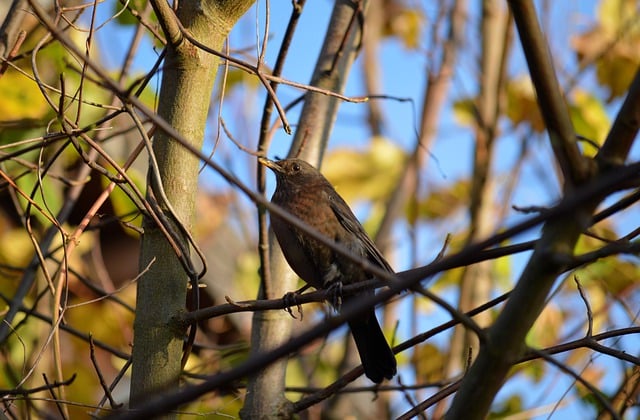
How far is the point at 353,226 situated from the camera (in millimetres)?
4133

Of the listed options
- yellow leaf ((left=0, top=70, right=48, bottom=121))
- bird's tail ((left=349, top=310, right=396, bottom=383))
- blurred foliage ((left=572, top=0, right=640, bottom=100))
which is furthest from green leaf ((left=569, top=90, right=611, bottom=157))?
yellow leaf ((left=0, top=70, right=48, bottom=121))

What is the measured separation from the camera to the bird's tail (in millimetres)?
3648

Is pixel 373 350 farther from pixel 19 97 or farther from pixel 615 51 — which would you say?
pixel 615 51

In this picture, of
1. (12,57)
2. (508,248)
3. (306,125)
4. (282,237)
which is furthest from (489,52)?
(508,248)

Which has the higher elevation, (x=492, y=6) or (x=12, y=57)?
(x=492, y=6)

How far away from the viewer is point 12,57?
10.0ft

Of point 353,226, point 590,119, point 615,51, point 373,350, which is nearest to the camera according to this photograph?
point 373,350

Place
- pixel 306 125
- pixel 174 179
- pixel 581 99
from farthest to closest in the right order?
1. pixel 581 99
2. pixel 306 125
3. pixel 174 179

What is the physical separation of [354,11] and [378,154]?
2.78 metres

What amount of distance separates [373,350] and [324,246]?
23.2 inches

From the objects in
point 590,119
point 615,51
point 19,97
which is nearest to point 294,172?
point 19,97

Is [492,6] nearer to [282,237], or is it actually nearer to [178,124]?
[282,237]

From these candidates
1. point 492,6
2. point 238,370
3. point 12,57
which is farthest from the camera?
point 492,6

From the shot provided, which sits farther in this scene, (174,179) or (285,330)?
(285,330)
